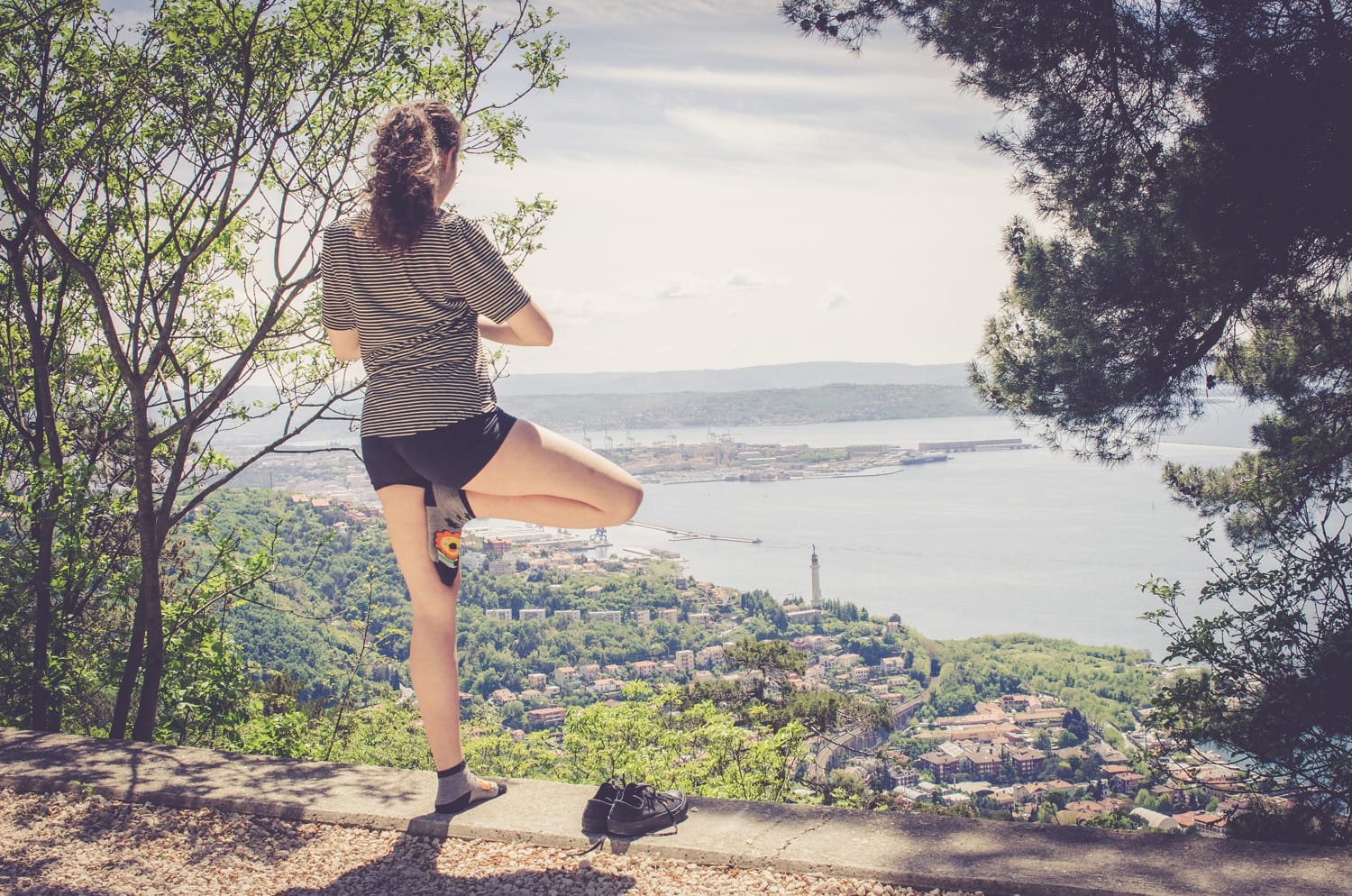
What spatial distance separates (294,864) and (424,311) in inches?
45.8

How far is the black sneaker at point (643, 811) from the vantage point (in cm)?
191

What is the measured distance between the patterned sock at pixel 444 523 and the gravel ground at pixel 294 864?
0.58m

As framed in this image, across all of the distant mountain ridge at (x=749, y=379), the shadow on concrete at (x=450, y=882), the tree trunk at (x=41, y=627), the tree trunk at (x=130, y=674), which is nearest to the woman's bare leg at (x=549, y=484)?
the shadow on concrete at (x=450, y=882)

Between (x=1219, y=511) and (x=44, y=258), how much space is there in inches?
239

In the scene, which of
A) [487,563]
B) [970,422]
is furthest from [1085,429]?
[970,422]

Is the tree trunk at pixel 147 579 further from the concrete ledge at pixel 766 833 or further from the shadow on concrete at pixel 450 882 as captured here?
the shadow on concrete at pixel 450 882

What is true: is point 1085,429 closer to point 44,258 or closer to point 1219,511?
point 1219,511

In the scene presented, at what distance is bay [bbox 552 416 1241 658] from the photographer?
986 inches

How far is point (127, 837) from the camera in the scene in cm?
208

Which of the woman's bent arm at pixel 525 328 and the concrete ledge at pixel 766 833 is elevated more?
the woman's bent arm at pixel 525 328

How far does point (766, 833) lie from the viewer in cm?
189

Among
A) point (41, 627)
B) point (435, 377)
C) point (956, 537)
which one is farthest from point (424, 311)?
point (956, 537)

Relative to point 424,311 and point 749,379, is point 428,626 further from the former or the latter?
point 749,379

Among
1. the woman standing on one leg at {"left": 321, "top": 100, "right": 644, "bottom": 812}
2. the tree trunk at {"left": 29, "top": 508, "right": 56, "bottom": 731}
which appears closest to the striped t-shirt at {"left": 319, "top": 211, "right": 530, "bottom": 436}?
the woman standing on one leg at {"left": 321, "top": 100, "right": 644, "bottom": 812}
